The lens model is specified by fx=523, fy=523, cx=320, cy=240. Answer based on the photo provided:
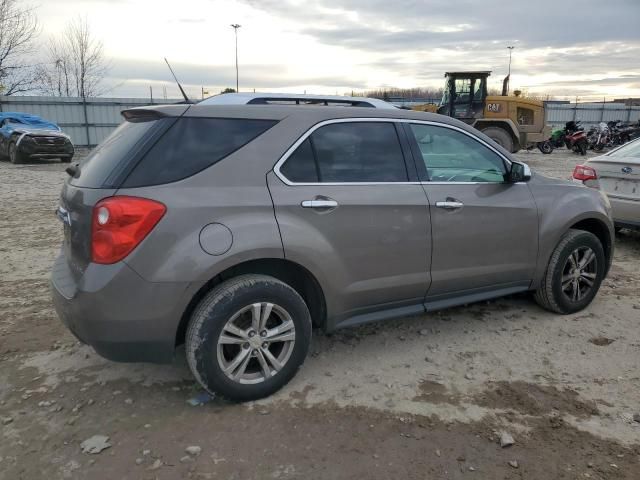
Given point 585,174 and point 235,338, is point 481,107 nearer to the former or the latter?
point 585,174

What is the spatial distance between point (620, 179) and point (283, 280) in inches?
195

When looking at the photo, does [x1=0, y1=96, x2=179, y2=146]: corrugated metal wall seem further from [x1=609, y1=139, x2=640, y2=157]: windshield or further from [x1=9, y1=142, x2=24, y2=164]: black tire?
[x1=609, y1=139, x2=640, y2=157]: windshield

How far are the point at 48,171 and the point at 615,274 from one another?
51.1 feet

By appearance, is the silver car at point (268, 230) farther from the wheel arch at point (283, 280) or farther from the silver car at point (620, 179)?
the silver car at point (620, 179)

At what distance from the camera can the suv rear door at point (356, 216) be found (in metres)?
3.11

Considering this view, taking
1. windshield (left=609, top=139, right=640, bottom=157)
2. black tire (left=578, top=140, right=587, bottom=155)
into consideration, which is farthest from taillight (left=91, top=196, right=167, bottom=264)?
black tire (left=578, top=140, right=587, bottom=155)

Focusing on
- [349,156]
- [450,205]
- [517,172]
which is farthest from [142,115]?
[517,172]

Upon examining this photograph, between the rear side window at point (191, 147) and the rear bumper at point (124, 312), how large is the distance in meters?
0.52

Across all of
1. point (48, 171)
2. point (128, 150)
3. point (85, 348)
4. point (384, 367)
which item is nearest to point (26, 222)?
point (85, 348)

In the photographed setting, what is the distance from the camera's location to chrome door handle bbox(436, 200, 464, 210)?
11.8 feet

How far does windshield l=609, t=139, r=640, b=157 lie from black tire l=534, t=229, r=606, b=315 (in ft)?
8.75

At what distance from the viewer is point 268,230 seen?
9.73 ft

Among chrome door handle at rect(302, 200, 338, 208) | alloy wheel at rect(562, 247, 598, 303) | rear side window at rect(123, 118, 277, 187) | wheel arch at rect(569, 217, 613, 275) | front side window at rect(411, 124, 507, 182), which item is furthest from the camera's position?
wheel arch at rect(569, 217, 613, 275)

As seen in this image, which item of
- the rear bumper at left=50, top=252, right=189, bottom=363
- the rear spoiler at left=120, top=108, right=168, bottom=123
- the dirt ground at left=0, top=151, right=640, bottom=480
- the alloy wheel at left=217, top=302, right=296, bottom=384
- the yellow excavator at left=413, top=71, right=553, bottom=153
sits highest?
the yellow excavator at left=413, top=71, right=553, bottom=153
